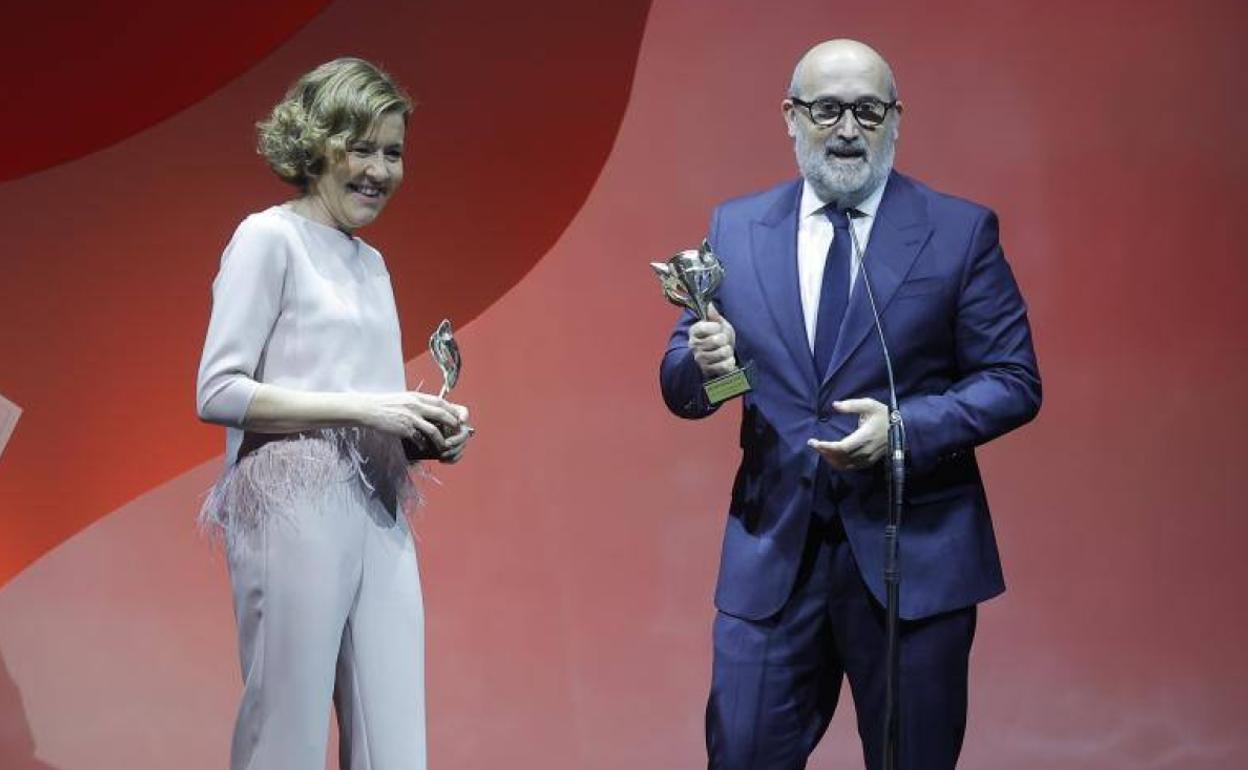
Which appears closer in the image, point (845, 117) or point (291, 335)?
point (291, 335)

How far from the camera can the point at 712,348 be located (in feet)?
8.41

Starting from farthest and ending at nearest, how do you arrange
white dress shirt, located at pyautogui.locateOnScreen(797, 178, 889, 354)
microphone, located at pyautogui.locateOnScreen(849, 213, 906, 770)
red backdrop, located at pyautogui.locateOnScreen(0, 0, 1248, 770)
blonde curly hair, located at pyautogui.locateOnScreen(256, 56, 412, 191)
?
red backdrop, located at pyautogui.locateOnScreen(0, 0, 1248, 770) → white dress shirt, located at pyautogui.locateOnScreen(797, 178, 889, 354) → blonde curly hair, located at pyautogui.locateOnScreen(256, 56, 412, 191) → microphone, located at pyautogui.locateOnScreen(849, 213, 906, 770)

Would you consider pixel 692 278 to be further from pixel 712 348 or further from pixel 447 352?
pixel 447 352

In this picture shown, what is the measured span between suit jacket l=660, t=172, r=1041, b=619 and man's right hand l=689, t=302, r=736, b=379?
55 millimetres

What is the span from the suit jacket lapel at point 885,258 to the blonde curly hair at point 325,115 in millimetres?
812

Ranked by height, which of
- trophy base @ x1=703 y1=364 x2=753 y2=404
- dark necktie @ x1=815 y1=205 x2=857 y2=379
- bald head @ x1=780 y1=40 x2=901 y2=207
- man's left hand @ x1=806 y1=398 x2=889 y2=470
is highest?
bald head @ x1=780 y1=40 x2=901 y2=207

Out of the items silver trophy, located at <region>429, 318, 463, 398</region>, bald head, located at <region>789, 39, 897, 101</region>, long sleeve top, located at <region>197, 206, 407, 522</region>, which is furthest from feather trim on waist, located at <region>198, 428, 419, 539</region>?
bald head, located at <region>789, 39, 897, 101</region>

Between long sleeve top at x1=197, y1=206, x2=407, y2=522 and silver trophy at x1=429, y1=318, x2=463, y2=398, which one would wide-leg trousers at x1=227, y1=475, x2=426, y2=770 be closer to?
long sleeve top at x1=197, y1=206, x2=407, y2=522

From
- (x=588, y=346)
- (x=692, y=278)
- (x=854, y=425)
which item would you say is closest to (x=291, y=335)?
(x=692, y=278)

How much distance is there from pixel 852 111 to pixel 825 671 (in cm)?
95

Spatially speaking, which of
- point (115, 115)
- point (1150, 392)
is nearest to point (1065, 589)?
point (1150, 392)

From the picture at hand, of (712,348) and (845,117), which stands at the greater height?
(845,117)

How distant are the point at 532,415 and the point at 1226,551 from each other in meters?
1.70

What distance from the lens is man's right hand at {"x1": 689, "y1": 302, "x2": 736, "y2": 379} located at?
2559mm
